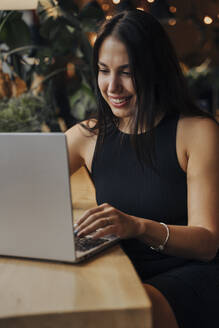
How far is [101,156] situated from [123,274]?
0.65 m

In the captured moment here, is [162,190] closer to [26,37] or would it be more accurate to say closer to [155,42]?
[155,42]

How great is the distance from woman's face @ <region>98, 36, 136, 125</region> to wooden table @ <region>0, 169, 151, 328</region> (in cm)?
55

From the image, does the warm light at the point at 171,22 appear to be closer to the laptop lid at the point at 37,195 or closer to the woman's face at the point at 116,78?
the woman's face at the point at 116,78

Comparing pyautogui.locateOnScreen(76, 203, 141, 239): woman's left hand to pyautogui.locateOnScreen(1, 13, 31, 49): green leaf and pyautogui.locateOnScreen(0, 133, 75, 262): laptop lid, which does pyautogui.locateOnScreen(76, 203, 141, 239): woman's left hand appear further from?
pyautogui.locateOnScreen(1, 13, 31, 49): green leaf

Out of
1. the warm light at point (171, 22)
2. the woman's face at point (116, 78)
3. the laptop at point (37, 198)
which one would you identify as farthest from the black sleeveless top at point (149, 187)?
the warm light at point (171, 22)

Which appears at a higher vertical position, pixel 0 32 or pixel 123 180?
pixel 0 32

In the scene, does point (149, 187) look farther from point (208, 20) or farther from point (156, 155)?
point (208, 20)

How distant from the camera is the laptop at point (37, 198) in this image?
1.01 m

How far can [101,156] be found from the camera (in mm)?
1645

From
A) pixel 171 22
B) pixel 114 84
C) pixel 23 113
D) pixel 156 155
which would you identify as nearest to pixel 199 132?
pixel 156 155

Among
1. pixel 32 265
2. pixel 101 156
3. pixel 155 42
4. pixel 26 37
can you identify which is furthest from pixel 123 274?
pixel 26 37

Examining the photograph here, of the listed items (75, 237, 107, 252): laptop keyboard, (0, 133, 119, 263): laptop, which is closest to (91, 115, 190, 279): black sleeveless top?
(75, 237, 107, 252): laptop keyboard

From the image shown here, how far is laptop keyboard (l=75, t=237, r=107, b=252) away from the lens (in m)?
1.16

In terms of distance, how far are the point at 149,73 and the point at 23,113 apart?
5.14 feet
